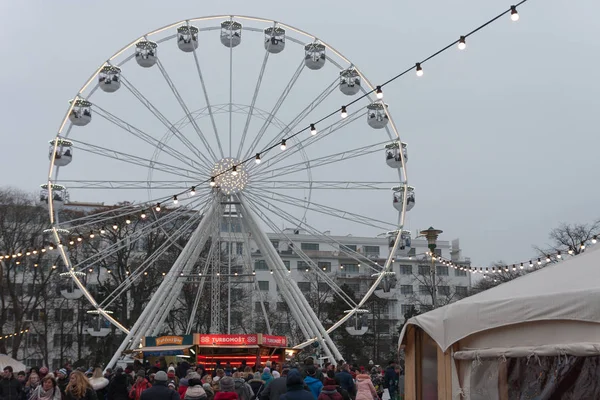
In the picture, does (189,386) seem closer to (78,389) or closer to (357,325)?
(78,389)

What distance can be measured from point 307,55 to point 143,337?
40.4ft

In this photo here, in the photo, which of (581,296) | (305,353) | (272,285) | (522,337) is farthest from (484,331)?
(272,285)

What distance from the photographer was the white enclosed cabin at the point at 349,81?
28.4 metres

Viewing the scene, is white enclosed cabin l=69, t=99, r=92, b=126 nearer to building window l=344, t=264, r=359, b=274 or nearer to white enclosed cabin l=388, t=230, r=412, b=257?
white enclosed cabin l=388, t=230, r=412, b=257

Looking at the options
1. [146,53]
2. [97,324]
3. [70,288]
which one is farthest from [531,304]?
[97,324]

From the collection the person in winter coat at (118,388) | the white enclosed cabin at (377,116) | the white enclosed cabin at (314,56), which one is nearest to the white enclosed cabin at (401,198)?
the white enclosed cabin at (377,116)

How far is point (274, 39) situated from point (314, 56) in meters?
1.67

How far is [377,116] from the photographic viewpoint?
92.7 ft

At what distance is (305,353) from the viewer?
38.1m

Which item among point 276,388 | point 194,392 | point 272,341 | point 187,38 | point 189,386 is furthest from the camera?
point 272,341

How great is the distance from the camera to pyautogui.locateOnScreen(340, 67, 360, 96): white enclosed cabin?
93.3ft

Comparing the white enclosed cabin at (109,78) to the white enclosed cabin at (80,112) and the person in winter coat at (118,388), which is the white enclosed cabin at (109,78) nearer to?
the white enclosed cabin at (80,112)

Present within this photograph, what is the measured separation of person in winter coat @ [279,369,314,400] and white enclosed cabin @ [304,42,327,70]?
2079 centimetres

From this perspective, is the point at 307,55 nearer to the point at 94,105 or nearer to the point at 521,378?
the point at 94,105
